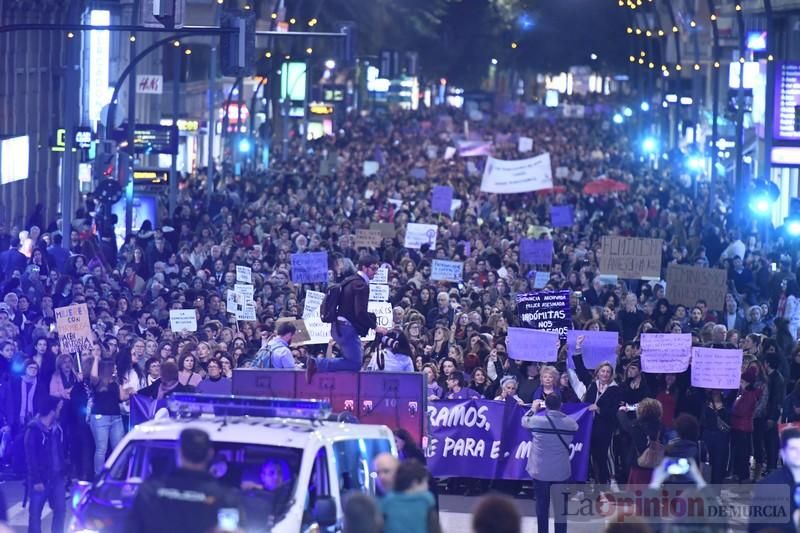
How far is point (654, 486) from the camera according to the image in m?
12.8

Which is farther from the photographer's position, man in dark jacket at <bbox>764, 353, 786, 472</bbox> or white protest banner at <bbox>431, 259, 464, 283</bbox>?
white protest banner at <bbox>431, 259, 464, 283</bbox>

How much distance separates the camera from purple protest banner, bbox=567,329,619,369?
20.3 meters

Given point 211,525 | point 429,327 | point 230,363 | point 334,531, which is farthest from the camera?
point 429,327

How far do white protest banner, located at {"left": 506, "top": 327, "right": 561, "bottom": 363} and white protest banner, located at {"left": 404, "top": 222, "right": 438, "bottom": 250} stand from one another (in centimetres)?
1303

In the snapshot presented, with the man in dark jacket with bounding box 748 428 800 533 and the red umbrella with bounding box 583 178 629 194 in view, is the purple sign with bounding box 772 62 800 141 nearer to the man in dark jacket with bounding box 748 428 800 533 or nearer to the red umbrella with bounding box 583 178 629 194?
the red umbrella with bounding box 583 178 629 194

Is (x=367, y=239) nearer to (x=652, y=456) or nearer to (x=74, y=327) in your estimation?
(x=74, y=327)

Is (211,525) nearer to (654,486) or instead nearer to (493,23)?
(654,486)

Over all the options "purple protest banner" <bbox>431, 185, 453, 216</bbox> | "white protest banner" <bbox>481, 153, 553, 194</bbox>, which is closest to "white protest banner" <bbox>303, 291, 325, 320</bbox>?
"purple protest banner" <bbox>431, 185, 453, 216</bbox>


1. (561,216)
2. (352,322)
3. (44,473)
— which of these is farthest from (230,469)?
(561,216)

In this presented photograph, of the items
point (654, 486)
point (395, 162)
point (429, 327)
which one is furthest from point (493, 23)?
point (654, 486)

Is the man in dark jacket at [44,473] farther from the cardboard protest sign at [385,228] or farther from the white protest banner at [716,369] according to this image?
the cardboard protest sign at [385,228]

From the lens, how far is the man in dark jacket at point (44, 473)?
15.7 m

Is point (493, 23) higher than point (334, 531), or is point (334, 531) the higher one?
point (493, 23)

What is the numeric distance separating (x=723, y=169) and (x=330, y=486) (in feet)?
179
